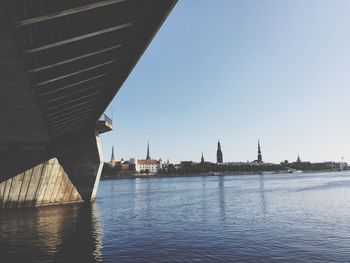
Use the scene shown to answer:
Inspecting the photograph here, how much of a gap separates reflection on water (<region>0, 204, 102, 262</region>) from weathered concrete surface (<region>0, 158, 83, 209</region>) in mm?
2274

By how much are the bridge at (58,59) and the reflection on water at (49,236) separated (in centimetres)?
691

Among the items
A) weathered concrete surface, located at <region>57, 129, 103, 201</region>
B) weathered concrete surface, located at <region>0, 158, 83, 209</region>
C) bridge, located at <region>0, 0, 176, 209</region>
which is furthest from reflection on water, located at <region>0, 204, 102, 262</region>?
weathered concrete surface, located at <region>57, 129, 103, 201</region>

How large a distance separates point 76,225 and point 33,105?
14.4 metres

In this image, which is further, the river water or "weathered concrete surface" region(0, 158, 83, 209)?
"weathered concrete surface" region(0, 158, 83, 209)

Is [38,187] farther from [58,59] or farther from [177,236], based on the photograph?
[58,59]

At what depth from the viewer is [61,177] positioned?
4594cm

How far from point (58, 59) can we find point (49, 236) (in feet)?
51.9

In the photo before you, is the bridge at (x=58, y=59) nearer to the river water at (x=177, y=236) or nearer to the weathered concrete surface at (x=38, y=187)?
the weathered concrete surface at (x=38, y=187)

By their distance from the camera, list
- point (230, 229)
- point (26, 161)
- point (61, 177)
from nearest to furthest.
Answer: point (230, 229)
point (26, 161)
point (61, 177)

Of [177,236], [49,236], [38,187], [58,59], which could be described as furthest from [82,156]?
[58,59]

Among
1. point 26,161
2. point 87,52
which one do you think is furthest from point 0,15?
point 26,161

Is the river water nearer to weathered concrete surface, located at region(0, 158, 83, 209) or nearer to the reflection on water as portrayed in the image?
the reflection on water

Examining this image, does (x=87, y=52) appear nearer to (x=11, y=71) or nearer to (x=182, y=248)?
(x=11, y=71)

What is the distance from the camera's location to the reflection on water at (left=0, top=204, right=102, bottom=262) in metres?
20.6
